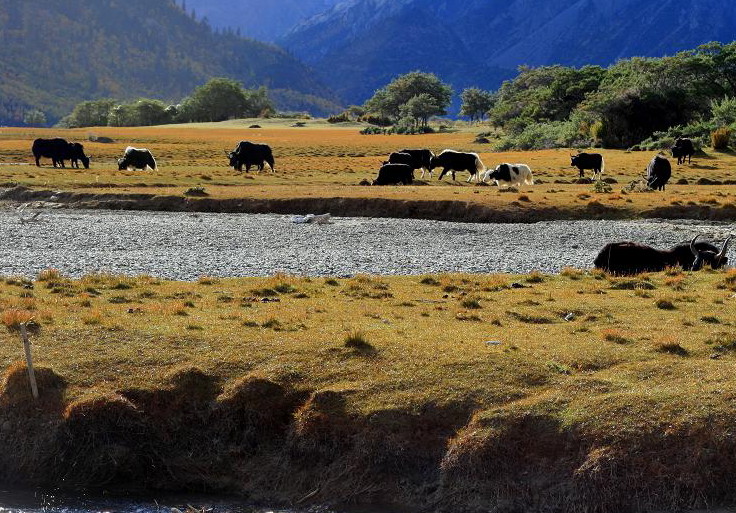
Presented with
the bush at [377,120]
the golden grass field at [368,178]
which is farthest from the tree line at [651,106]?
the bush at [377,120]

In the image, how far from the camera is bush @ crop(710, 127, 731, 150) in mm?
52625

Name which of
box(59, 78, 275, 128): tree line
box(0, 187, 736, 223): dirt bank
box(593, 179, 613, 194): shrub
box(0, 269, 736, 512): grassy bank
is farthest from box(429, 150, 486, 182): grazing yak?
box(59, 78, 275, 128): tree line

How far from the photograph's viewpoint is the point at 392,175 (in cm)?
4009

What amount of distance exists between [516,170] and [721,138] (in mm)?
21258

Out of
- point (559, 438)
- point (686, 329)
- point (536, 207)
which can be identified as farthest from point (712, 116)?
point (559, 438)

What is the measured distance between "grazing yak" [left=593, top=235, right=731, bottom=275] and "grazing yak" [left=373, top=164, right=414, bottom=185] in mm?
22556

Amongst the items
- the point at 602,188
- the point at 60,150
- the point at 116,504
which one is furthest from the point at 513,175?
the point at 116,504

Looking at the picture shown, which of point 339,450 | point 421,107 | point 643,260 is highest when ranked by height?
point 421,107

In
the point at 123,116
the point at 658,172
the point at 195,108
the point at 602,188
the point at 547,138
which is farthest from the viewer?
the point at 195,108

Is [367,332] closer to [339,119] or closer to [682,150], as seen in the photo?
[682,150]

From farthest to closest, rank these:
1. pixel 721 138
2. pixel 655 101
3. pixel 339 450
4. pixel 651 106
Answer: pixel 655 101 < pixel 651 106 < pixel 721 138 < pixel 339 450

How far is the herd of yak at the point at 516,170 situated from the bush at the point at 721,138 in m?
3.98

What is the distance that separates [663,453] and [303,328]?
17.9 feet

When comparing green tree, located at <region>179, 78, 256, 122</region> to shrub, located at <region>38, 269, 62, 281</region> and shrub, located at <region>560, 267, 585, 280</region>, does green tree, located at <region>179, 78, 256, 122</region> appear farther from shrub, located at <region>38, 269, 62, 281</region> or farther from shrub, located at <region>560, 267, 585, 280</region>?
shrub, located at <region>560, 267, 585, 280</region>
